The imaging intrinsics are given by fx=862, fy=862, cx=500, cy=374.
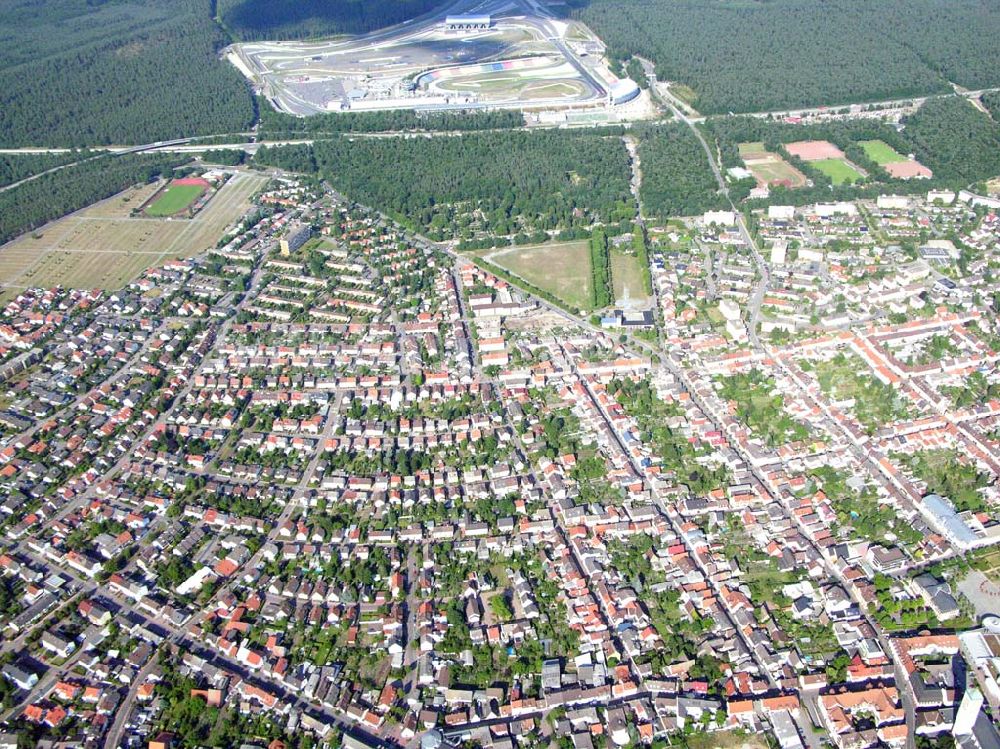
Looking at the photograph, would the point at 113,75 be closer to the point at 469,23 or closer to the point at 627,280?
the point at 469,23

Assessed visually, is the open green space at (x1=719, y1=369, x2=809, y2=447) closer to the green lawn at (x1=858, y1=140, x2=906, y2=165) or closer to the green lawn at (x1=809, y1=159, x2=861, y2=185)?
the green lawn at (x1=809, y1=159, x2=861, y2=185)

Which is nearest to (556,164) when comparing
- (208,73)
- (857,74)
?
(857,74)

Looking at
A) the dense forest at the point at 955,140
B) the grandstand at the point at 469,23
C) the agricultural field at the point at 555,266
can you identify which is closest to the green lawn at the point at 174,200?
the agricultural field at the point at 555,266

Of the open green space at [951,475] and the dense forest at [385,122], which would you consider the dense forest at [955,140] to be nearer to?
the open green space at [951,475]

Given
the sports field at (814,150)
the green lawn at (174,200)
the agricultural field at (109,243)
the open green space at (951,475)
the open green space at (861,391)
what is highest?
the green lawn at (174,200)

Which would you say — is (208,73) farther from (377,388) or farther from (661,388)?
(661,388)

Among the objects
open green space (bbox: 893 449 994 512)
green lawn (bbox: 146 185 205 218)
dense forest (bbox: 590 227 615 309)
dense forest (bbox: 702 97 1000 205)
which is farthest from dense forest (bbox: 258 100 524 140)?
open green space (bbox: 893 449 994 512)
